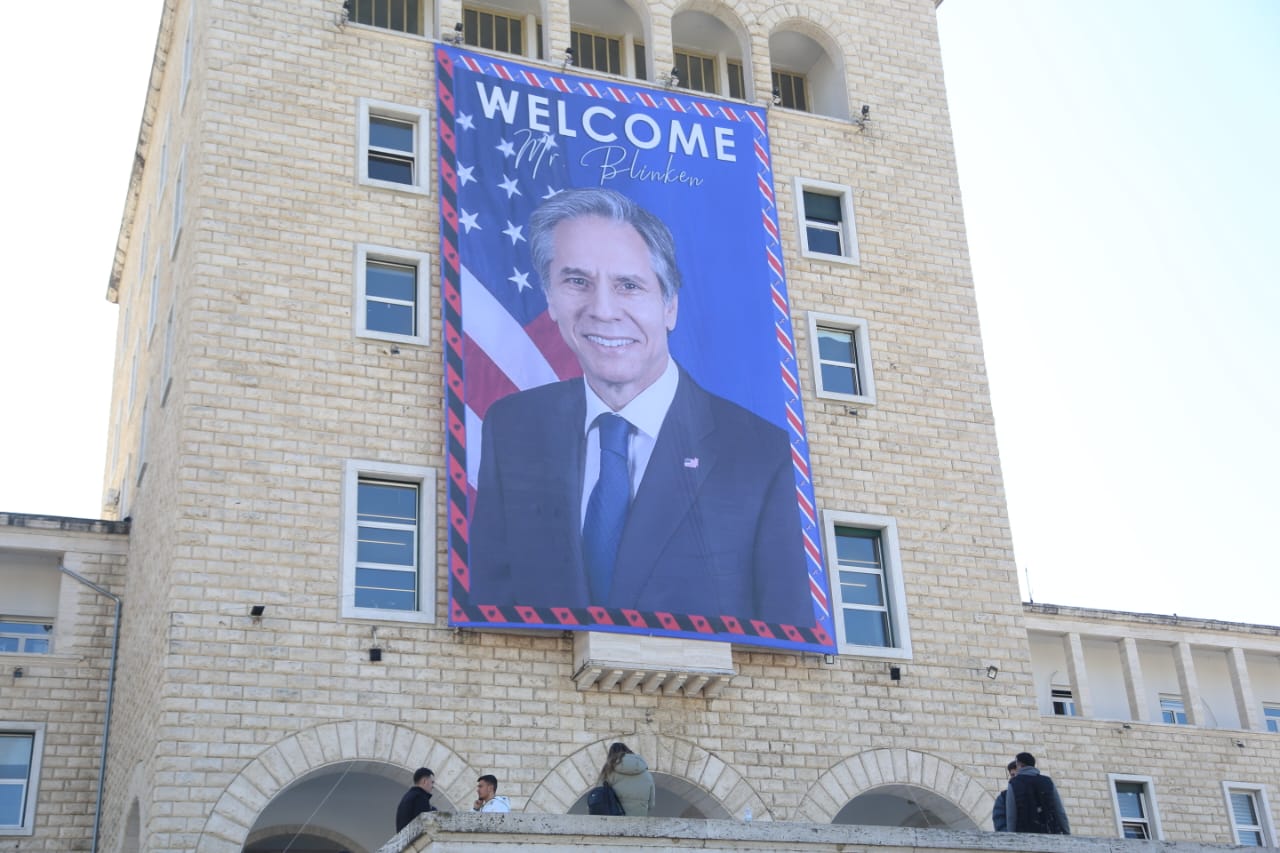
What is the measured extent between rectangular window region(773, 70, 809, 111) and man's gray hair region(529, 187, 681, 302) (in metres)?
5.05

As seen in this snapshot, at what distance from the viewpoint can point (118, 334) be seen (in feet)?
114

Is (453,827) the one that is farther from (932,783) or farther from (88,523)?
(88,523)

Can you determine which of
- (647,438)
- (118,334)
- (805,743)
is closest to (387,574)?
(647,438)

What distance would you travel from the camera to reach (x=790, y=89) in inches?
1144

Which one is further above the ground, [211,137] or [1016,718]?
[211,137]

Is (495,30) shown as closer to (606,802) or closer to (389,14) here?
(389,14)

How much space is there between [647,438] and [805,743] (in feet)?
15.6

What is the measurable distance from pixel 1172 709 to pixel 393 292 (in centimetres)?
1653

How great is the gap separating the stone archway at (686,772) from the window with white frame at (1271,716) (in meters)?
13.9

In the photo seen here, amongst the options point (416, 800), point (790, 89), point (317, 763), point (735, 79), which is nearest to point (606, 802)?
point (416, 800)

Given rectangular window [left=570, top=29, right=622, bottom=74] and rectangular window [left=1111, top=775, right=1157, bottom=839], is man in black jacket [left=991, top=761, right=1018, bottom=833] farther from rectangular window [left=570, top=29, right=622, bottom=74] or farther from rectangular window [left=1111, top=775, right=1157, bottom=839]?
rectangular window [left=570, top=29, right=622, bottom=74]

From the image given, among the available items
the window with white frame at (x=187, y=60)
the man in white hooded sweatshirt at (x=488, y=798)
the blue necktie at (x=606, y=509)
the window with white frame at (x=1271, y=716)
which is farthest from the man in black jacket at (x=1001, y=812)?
the window with white frame at (x=187, y=60)

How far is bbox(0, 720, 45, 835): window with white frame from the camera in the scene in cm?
2286

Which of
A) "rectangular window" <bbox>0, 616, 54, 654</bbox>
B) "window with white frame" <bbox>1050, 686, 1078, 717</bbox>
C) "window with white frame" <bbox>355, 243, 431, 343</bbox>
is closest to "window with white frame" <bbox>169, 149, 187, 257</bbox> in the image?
"window with white frame" <bbox>355, 243, 431, 343</bbox>
